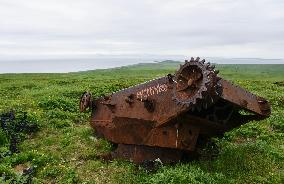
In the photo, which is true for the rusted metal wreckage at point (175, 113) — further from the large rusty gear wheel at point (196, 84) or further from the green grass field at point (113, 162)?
the green grass field at point (113, 162)

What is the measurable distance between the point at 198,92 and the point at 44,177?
511cm

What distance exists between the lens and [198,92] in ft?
32.6

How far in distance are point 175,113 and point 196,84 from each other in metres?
1.49

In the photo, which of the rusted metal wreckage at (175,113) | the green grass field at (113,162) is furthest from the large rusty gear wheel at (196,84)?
the green grass field at (113,162)

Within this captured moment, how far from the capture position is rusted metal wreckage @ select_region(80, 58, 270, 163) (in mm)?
10477

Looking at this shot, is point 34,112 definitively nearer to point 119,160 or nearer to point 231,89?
point 119,160

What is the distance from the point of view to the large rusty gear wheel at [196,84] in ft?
32.5

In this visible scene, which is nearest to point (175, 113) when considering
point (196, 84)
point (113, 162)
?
point (196, 84)

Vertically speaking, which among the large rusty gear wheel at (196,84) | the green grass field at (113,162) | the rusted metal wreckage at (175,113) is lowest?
the green grass field at (113,162)

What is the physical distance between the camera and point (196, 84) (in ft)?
33.5

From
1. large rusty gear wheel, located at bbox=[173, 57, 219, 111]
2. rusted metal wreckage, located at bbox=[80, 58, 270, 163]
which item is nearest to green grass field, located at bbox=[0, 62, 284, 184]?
rusted metal wreckage, located at bbox=[80, 58, 270, 163]

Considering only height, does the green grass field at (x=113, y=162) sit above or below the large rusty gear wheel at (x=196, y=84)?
below

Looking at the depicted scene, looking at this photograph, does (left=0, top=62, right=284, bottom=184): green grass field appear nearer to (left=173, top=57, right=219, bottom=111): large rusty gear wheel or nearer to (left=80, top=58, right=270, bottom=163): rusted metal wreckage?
(left=80, top=58, right=270, bottom=163): rusted metal wreckage

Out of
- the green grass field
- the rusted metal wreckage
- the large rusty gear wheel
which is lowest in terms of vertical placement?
the green grass field
